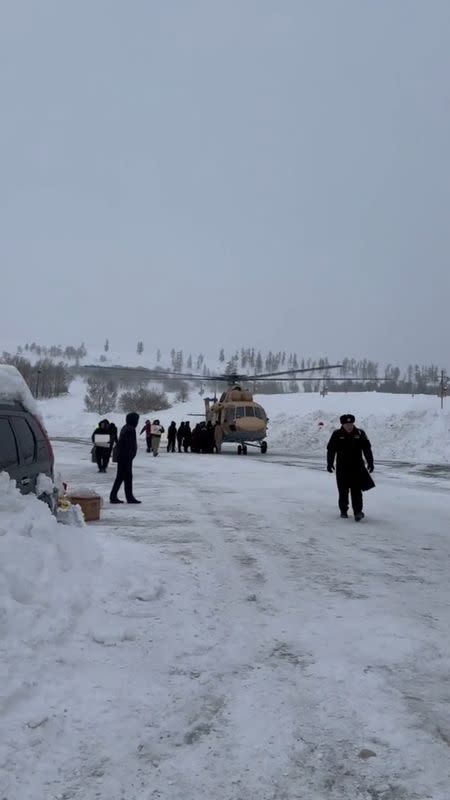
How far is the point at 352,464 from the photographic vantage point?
9.59 metres

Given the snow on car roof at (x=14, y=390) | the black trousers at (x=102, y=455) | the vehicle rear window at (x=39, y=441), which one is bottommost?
the black trousers at (x=102, y=455)

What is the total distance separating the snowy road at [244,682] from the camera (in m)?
2.65

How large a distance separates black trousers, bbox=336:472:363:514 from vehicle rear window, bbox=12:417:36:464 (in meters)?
5.52

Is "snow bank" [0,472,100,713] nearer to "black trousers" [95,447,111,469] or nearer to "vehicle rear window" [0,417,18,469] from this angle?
"vehicle rear window" [0,417,18,469]

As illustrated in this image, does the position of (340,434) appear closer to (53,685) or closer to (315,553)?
(315,553)

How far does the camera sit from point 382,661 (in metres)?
3.95

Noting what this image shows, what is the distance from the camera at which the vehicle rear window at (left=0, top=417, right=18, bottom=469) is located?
527 centimetres

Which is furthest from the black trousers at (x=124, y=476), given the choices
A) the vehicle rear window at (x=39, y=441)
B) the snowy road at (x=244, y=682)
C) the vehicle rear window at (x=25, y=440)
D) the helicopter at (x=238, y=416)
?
the helicopter at (x=238, y=416)

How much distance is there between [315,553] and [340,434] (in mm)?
3092

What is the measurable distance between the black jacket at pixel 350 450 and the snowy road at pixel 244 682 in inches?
90.2

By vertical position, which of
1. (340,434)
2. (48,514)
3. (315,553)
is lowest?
(315,553)

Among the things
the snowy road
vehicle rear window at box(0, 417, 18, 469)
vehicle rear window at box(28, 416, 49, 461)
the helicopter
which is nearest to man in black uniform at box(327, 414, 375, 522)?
the snowy road

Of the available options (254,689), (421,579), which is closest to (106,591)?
(254,689)

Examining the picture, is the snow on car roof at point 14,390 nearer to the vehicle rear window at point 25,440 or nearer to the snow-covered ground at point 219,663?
the vehicle rear window at point 25,440
